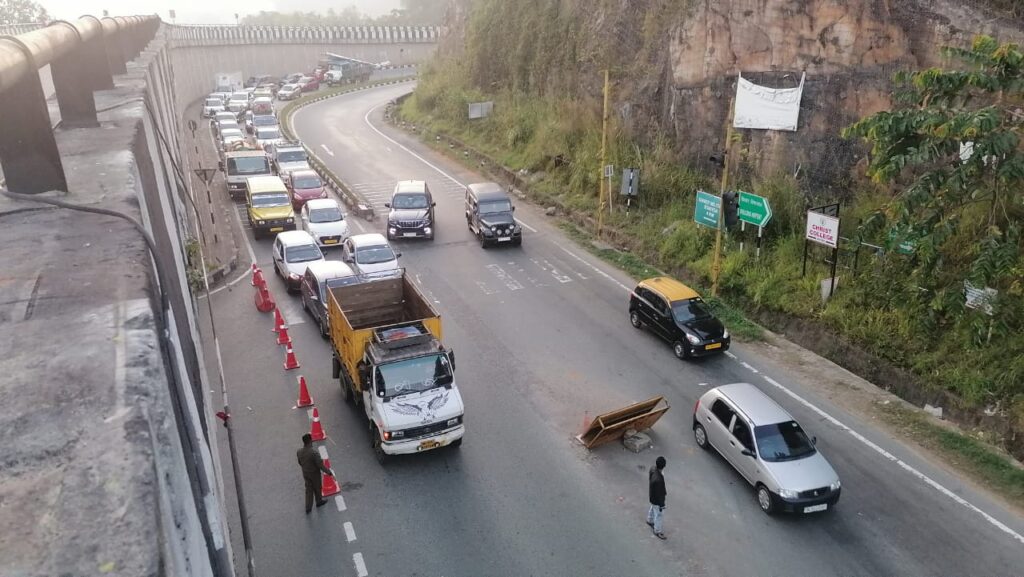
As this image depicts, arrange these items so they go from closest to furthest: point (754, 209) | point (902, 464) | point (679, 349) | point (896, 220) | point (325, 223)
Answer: point (902, 464) → point (896, 220) → point (679, 349) → point (754, 209) → point (325, 223)

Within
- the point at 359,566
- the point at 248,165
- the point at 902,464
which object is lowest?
the point at 902,464

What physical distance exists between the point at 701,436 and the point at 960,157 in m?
9.00

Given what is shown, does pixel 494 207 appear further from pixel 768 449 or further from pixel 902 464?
pixel 902 464

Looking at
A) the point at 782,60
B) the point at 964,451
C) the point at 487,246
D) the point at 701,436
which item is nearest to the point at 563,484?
the point at 701,436

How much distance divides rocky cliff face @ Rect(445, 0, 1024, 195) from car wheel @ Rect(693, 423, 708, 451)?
1075 centimetres

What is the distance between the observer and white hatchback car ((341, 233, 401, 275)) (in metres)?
20.7

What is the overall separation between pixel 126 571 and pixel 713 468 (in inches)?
458

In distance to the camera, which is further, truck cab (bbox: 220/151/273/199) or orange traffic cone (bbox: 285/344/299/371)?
truck cab (bbox: 220/151/273/199)

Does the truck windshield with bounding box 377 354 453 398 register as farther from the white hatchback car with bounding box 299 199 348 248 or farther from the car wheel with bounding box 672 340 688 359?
the white hatchback car with bounding box 299 199 348 248

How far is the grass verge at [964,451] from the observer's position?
12.3m

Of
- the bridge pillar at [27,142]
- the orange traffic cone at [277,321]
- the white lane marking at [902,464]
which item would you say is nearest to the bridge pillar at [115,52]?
the orange traffic cone at [277,321]

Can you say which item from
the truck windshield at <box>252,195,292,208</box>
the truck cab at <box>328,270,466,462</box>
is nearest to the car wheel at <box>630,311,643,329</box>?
the truck cab at <box>328,270,466,462</box>

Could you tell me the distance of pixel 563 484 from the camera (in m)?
12.4

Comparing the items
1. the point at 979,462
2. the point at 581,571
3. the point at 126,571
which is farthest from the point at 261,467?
the point at 979,462
